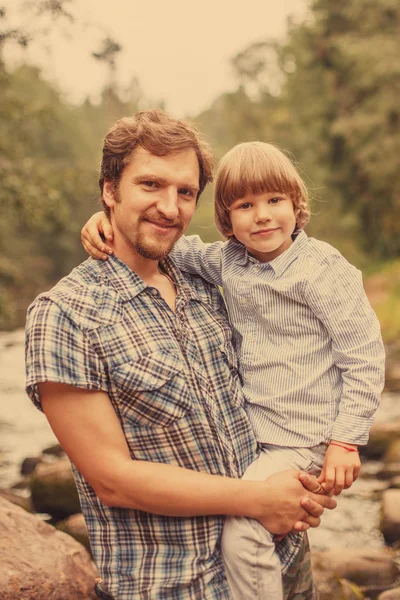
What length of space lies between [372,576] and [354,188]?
18832 millimetres

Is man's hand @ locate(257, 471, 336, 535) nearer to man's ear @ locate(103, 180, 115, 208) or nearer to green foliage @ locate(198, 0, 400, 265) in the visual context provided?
man's ear @ locate(103, 180, 115, 208)

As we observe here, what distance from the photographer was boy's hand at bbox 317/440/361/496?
2367mm

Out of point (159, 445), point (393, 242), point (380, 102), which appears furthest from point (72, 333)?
point (393, 242)

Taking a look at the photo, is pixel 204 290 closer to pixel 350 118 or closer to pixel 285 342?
pixel 285 342

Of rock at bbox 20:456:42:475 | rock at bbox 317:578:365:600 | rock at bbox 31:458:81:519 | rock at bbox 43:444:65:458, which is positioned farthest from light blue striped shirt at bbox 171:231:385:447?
rock at bbox 43:444:65:458

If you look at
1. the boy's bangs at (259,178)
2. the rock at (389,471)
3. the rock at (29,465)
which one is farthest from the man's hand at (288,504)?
Answer: the rock at (29,465)

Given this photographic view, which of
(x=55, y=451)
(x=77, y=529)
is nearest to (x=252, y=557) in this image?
(x=77, y=529)

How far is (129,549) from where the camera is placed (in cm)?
221

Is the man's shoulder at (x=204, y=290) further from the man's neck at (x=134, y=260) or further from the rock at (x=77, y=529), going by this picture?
the rock at (x=77, y=529)

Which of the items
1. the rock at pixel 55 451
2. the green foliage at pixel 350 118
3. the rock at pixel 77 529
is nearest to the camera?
the rock at pixel 77 529

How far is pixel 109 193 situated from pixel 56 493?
427 centimetres

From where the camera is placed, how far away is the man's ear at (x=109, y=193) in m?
2.56

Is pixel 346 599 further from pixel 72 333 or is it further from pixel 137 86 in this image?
pixel 137 86

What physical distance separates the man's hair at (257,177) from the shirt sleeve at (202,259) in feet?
0.59
